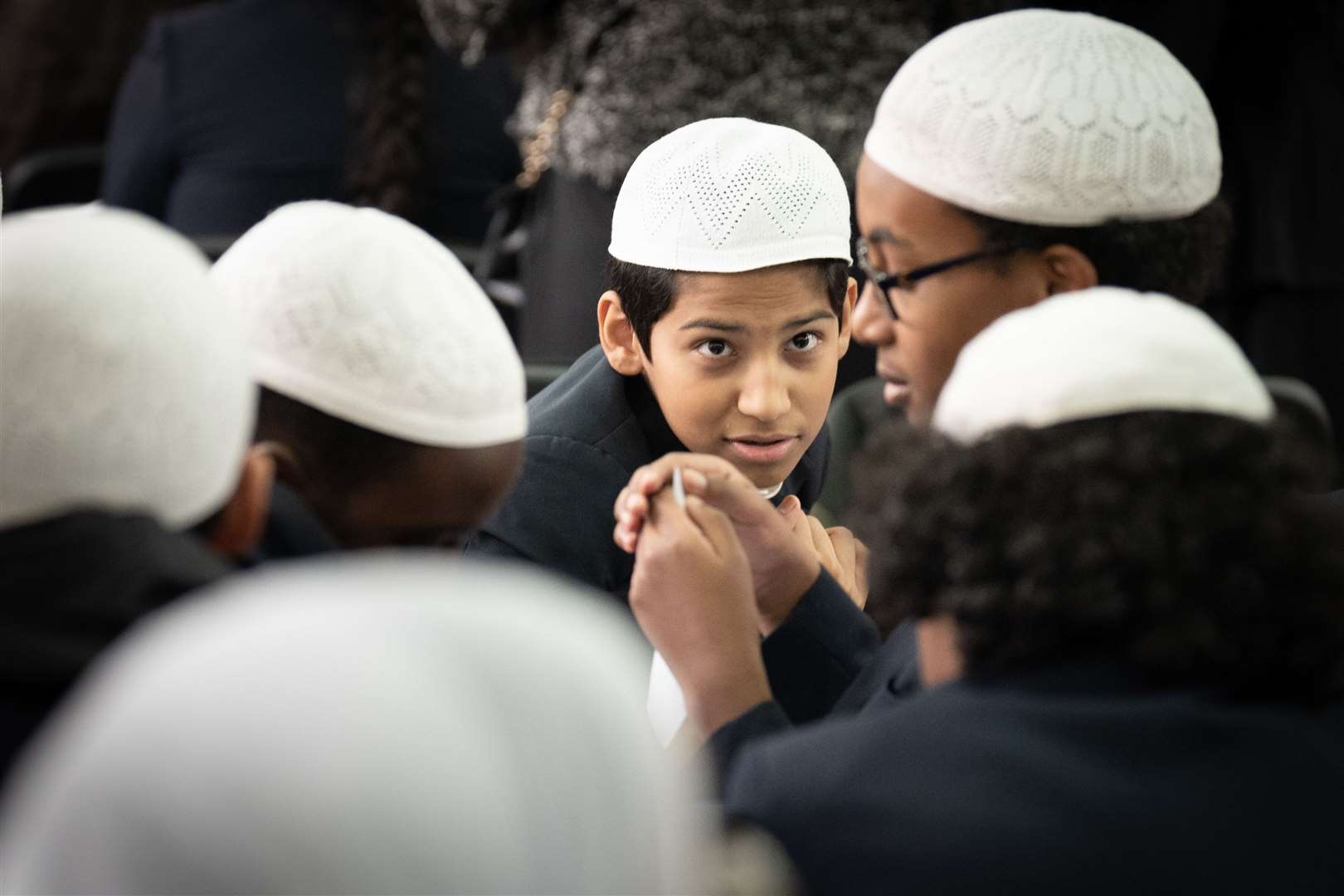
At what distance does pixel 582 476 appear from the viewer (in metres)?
1.89

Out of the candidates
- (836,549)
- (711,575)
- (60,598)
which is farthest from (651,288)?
(60,598)

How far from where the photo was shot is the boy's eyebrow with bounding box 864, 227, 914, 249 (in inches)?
73.7

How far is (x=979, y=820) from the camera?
1.02m

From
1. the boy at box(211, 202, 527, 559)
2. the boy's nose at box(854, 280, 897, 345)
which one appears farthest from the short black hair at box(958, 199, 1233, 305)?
the boy at box(211, 202, 527, 559)

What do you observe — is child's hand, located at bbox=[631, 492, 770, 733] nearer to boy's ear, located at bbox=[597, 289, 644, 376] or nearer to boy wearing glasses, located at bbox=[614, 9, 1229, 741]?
boy wearing glasses, located at bbox=[614, 9, 1229, 741]

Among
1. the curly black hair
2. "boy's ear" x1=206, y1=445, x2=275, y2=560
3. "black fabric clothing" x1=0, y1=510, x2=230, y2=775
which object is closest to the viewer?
"black fabric clothing" x1=0, y1=510, x2=230, y2=775

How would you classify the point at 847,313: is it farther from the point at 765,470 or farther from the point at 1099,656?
the point at 1099,656

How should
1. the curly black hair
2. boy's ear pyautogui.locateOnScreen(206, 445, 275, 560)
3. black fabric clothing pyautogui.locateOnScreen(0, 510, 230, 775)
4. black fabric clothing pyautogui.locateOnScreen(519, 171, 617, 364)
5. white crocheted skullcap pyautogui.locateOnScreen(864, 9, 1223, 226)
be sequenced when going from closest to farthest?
1. black fabric clothing pyautogui.locateOnScreen(0, 510, 230, 775)
2. the curly black hair
3. boy's ear pyautogui.locateOnScreen(206, 445, 275, 560)
4. white crocheted skullcap pyautogui.locateOnScreen(864, 9, 1223, 226)
5. black fabric clothing pyautogui.locateOnScreen(519, 171, 617, 364)

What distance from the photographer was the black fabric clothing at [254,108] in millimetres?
3375

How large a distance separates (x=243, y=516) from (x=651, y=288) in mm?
828

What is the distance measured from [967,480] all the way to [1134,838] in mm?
242

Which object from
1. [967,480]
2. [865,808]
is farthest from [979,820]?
[967,480]

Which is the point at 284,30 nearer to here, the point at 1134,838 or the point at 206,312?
the point at 206,312

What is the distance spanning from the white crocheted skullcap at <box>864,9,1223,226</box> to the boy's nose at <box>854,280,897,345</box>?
0.13 metres
